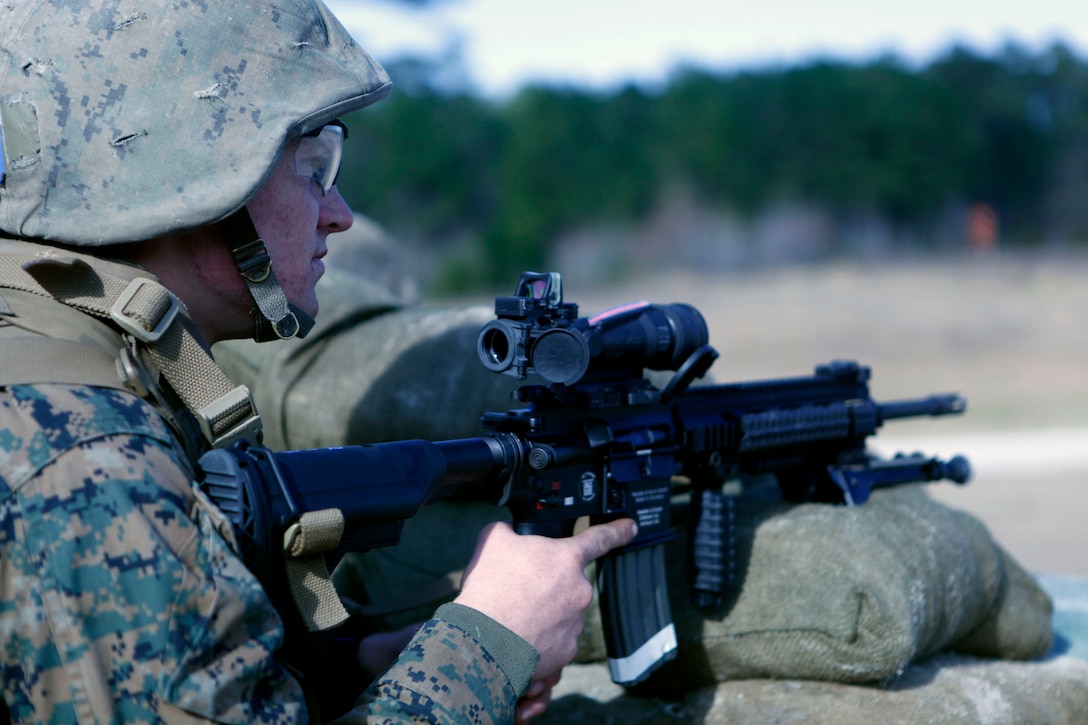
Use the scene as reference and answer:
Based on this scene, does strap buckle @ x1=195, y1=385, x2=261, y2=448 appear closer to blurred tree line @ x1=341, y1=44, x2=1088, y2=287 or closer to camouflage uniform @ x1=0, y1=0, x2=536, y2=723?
camouflage uniform @ x1=0, y1=0, x2=536, y2=723

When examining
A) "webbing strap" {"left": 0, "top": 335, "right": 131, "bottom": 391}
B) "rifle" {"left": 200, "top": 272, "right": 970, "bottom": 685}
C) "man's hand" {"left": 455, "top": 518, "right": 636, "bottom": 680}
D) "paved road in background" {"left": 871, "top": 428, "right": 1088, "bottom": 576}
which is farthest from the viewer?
"paved road in background" {"left": 871, "top": 428, "right": 1088, "bottom": 576}

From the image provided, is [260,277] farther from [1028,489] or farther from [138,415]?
[1028,489]

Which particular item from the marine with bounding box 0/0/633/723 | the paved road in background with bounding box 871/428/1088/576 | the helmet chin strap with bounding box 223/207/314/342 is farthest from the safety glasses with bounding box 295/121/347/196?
the paved road in background with bounding box 871/428/1088/576

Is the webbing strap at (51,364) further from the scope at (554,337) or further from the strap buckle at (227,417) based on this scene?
the scope at (554,337)

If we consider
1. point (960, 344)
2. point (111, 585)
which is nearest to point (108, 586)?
point (111, 585)

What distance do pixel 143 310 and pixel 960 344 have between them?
1477 cm

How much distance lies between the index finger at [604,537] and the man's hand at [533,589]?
72 millimetres

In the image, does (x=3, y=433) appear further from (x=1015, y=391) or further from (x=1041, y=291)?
(x=1041, y=291)

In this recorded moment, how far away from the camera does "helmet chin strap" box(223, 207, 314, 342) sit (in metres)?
1.92

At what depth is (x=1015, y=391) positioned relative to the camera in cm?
1281

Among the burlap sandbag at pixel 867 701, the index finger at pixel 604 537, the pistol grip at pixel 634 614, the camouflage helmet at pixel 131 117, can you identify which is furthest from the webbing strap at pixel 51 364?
the burlap sandbag at pixel 867 701

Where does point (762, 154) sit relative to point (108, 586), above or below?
below

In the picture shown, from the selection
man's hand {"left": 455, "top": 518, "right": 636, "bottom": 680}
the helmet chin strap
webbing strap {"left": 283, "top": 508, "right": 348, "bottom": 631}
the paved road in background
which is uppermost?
the helmet chin strap

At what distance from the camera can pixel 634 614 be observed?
2570 mm
